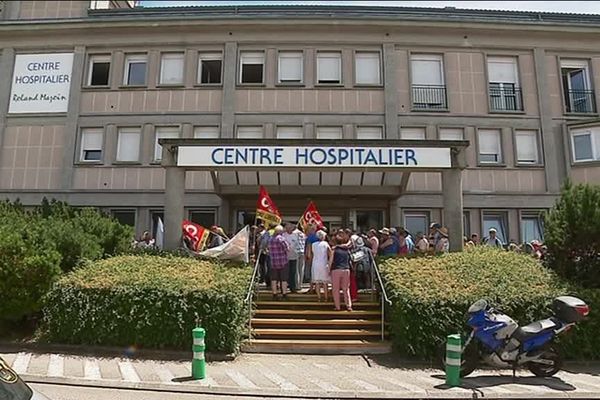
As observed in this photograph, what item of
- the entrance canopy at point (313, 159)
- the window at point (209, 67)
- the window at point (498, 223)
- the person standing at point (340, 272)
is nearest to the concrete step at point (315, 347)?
the person standing at point (340, 272)

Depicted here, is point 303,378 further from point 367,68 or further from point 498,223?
point 367,68

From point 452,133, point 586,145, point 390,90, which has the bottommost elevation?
point 586,145

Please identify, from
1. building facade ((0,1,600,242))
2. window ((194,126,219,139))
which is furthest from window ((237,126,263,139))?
window ((194,126,219,139))

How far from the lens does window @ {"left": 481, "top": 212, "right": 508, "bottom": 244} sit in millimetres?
20781

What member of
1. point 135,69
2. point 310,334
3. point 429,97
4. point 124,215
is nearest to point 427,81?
point 429,97

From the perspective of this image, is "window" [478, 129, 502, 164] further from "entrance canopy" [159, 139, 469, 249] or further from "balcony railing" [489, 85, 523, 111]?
"entrance canopy" [159, 139, 469, 249]

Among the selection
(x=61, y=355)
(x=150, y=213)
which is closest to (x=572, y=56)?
(x=150, y=213)

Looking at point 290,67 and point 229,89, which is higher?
point 290,67

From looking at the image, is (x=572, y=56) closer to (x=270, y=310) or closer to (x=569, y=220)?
(x=569, y=220)

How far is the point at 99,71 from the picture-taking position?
2231cm

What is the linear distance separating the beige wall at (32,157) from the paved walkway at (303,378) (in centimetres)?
1348

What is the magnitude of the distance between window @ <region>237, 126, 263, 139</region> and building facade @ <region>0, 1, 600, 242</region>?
5 cm

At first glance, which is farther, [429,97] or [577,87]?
[577,87]

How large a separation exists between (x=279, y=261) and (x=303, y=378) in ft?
12.0
